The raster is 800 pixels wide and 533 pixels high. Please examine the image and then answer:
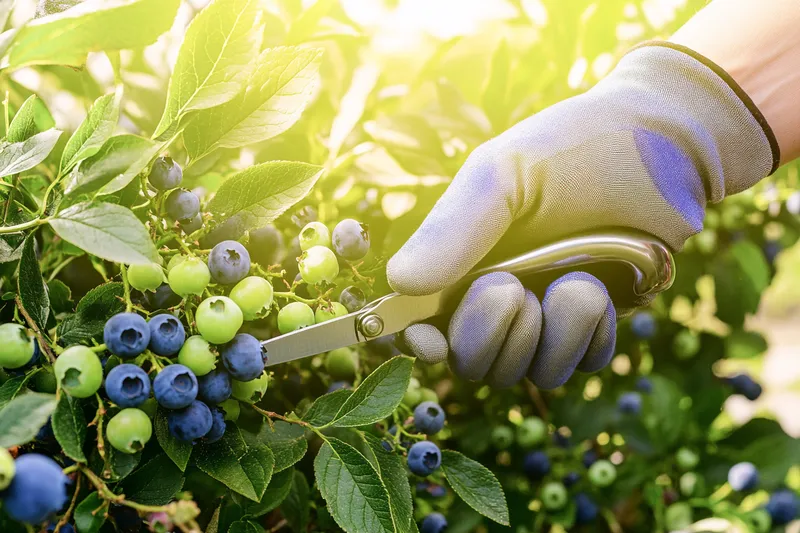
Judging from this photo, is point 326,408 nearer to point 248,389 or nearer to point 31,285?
point 248,389

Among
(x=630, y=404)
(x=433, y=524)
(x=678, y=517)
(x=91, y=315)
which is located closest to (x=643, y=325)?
(x=630, y=404)

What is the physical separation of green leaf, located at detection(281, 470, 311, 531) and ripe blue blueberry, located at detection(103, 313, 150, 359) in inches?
12.5

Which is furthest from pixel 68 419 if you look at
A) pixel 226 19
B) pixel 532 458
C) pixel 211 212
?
pixel 532 458

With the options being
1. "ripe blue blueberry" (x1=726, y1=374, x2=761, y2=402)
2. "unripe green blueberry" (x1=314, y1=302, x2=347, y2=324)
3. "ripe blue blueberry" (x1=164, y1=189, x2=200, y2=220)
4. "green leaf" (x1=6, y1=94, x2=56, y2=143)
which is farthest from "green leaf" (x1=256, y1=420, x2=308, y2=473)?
"ripe blue blueberry" (x1=726, y1=374, x2=761, y2=402)

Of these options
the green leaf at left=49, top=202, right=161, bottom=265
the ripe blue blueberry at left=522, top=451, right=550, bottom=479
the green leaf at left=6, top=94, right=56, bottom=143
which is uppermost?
the green leaf at left=6, top=94, right=56, bottom=143

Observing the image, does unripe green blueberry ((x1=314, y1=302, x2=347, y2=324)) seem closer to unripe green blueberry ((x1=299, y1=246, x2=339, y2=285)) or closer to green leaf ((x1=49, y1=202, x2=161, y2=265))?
unripe green blueberry ((x1=299, y1=246, x2=339, y2=285))

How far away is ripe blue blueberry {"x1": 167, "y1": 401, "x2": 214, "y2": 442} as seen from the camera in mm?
560

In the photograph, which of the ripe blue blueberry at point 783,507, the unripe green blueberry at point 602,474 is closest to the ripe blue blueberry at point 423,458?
the unripe green blueberry at point 602,474

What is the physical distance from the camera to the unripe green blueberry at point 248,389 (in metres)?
0.62

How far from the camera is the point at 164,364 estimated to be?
0.60m

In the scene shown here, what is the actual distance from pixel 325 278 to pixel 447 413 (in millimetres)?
572

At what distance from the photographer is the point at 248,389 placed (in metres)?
0.62

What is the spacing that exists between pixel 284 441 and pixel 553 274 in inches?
17.3

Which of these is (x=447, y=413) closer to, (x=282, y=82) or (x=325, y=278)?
(x=325, y=278)
